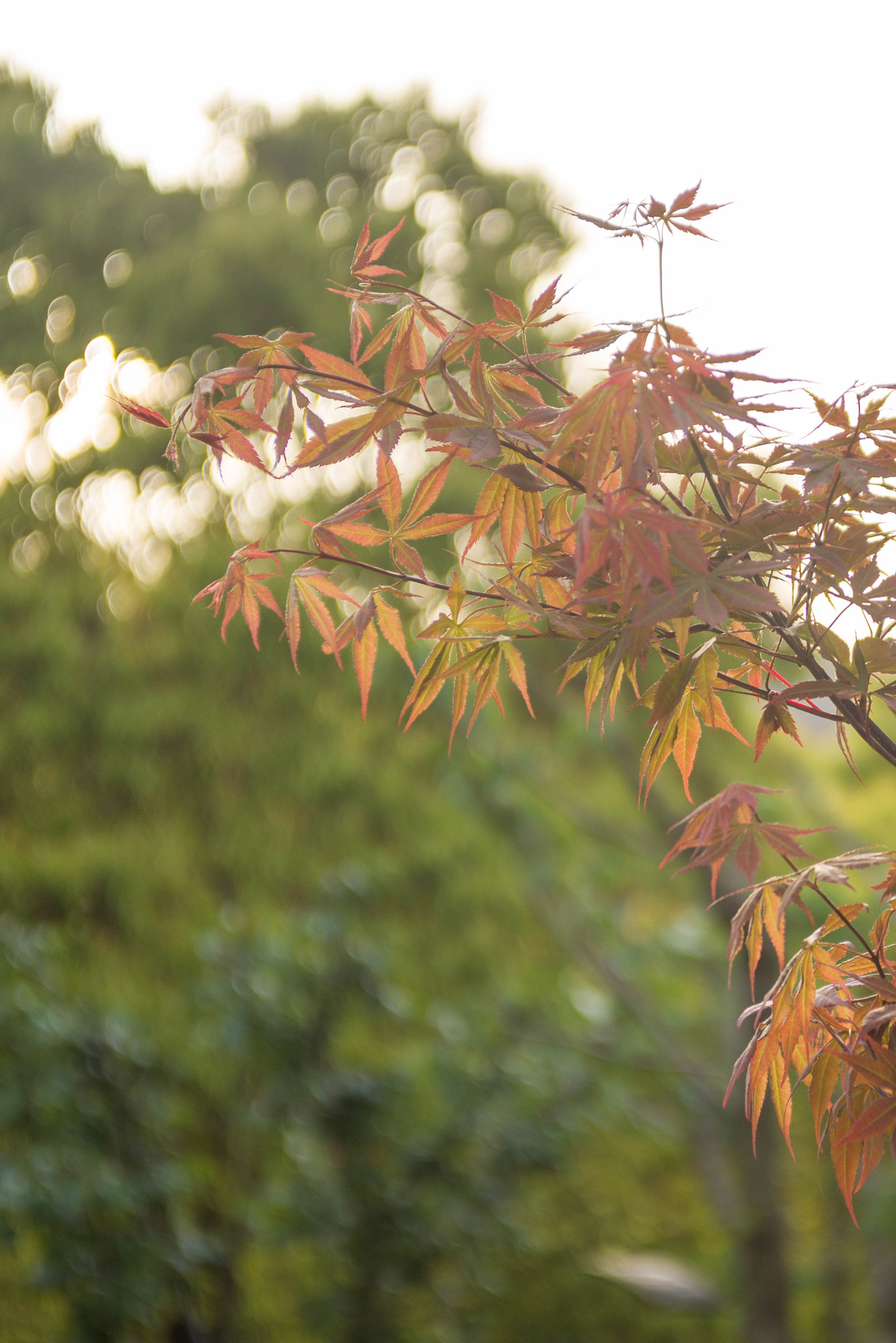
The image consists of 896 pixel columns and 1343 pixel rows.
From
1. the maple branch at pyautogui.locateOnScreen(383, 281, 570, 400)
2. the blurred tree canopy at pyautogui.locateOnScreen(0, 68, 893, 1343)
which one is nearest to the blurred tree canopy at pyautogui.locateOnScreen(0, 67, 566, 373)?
the blurred tree canopy at pyautogui.locateOnScreen(0, 68, 893, 1343)

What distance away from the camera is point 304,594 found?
545 mm

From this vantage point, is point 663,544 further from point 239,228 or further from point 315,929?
point 239,228

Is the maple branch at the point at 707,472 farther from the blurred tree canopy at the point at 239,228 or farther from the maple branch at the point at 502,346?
the blurred tree canopy at the point at 239,228

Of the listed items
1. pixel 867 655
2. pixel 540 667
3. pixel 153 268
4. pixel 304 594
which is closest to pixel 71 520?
pixel 153 268

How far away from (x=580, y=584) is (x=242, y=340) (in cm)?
21

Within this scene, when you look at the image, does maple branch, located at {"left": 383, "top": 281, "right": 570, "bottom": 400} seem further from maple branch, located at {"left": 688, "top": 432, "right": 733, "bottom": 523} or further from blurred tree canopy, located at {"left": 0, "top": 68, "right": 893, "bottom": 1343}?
blurred tree canopy, located at {"left": 0, "top": 68, "right": 893, "bottom": 1343}

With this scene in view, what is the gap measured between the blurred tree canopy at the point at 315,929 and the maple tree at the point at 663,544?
168 cm

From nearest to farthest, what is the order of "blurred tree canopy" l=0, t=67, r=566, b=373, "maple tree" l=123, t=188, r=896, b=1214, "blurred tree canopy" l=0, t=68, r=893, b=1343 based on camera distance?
1. "maple tree" l=123, t=188, r=896, b=1214
2. "blurred tree canopy" l=0, t=68, r=893, b=1343
3. "blurred tree canopy" l=0, t=67, r=566, b=373

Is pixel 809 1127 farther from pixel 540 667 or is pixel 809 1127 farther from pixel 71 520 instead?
pixel 71 520

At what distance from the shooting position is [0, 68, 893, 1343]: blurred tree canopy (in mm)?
2139

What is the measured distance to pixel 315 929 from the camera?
227cm

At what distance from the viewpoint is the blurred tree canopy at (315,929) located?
7.02ft

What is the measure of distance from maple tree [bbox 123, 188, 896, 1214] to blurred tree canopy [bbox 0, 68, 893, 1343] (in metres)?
1.68

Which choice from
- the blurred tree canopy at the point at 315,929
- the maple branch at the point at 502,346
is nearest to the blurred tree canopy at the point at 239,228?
the blurred tree canopy at the point at 315,929
